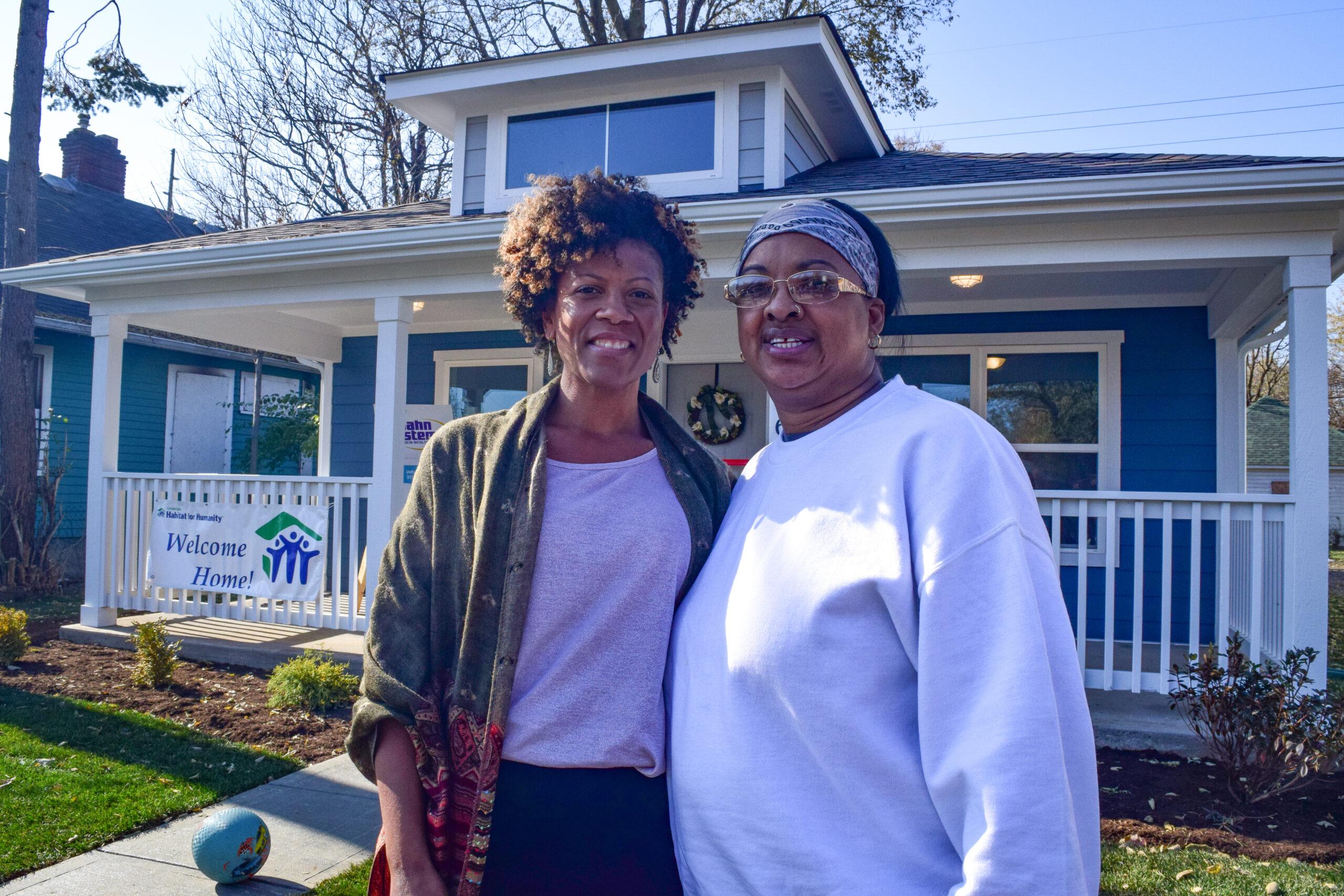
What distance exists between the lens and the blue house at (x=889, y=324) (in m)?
5.34

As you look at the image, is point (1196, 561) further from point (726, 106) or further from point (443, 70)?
point (443, 70)

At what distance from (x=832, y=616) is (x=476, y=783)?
70 cm

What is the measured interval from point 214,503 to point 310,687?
220 centimetres

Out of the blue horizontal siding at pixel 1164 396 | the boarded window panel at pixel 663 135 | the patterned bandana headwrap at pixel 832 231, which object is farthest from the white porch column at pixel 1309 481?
the patterned bandana headwrap at pixel 832 231

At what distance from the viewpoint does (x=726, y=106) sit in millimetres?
6961

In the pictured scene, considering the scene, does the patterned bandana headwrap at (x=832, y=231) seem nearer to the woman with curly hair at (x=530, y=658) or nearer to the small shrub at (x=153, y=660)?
the woman with curly hair at (x=530, y=658)

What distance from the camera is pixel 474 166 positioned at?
25.7 feet

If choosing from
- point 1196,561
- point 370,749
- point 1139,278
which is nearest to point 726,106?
point 1139,278

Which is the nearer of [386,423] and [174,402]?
[386,423]

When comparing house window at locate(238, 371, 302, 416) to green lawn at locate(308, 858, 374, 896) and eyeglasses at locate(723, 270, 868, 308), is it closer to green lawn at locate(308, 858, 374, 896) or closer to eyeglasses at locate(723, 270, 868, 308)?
green lawn at locate(308, 858, 374, 896)

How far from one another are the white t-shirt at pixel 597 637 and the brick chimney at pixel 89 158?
19.3 meters

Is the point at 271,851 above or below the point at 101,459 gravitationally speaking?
below

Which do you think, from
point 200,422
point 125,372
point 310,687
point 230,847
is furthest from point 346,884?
point 200,422

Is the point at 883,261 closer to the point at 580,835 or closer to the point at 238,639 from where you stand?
the point at 580,835
